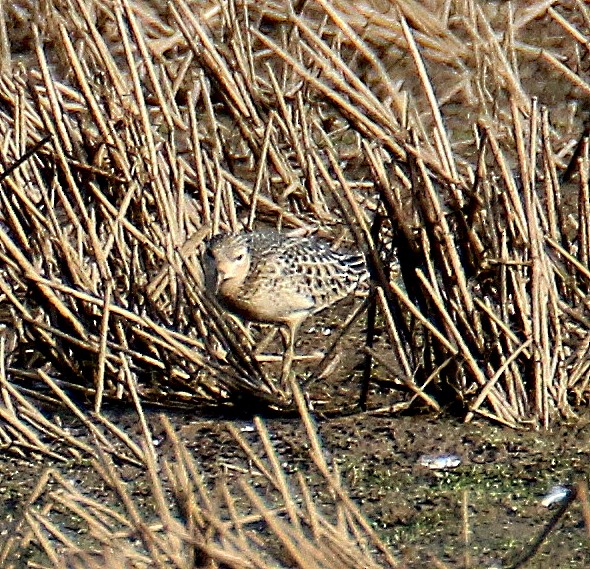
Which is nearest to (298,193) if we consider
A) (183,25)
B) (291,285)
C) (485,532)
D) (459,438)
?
(291,285)

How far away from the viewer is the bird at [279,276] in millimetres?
5457

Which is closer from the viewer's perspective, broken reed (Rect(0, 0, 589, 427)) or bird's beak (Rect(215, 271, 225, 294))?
broken reed (Rect(0, 0, 589, 427))

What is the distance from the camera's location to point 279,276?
5777 mm

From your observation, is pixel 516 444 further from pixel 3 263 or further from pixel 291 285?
pixel 3 263

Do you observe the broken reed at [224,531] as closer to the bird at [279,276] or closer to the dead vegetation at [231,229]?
the dead vegetation at [231,229]

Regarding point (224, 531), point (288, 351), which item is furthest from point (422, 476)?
point (224, 531)

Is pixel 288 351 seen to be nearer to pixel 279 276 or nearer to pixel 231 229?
pixel 279 276

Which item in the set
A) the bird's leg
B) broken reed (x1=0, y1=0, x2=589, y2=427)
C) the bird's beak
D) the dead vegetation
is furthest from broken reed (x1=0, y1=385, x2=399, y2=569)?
the bird's beak

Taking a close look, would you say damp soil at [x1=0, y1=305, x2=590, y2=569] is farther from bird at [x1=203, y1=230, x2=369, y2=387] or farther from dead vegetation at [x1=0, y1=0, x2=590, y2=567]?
bird at [x1=203, y1=230, x2=369, y2=387]

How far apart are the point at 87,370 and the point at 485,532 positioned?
5.19 ft

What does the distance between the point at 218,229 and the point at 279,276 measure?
0.92ft

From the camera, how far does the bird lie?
546 centimetres

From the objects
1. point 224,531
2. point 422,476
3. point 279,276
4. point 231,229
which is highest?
point 224,531

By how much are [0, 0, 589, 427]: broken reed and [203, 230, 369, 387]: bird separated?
0.13 meters
